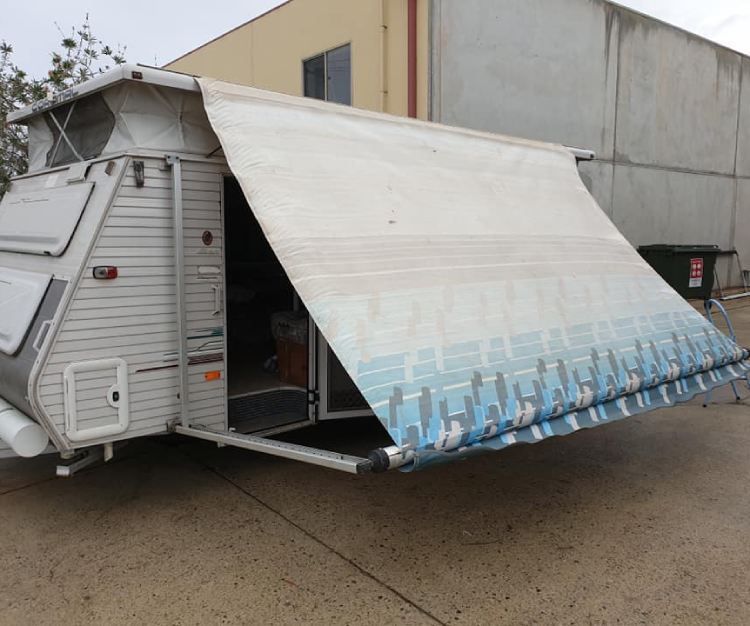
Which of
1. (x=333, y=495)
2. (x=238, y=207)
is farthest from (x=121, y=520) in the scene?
(x=238, y=207)

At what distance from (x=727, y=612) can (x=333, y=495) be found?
2.32m

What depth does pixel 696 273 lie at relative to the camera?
12.4 m

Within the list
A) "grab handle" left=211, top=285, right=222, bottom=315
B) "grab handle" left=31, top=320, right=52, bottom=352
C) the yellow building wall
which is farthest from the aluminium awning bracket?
the yellow building wall

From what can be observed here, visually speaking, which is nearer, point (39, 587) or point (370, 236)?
point (39, 587)

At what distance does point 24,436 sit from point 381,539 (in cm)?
205

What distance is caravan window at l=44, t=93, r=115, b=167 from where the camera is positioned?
3979mm

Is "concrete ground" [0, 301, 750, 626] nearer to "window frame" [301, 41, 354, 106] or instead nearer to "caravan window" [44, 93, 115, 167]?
"caravan window" [44, 93, 115, 167]

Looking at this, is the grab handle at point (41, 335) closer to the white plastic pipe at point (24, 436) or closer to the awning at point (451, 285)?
the white plastic pipe at point (24, 436)

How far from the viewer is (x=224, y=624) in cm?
296

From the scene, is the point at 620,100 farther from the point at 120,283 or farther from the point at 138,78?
the point at 120,283

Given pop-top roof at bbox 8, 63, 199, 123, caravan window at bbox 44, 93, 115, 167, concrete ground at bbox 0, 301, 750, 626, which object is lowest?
concrete ground at bbox 0, 301, 750, 626

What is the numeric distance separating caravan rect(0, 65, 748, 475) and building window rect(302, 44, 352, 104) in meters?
5.88

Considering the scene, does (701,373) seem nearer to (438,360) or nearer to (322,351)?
(438,360)

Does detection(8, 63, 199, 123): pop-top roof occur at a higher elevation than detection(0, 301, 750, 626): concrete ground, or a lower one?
higher
